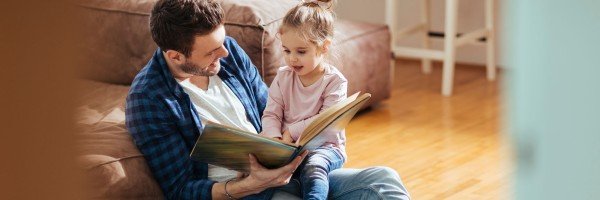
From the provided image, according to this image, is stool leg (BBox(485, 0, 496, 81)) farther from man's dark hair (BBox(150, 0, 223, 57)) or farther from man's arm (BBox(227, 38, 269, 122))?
man's dark hair (BBox(150, 0, 223, 57))

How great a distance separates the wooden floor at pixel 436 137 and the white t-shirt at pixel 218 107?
97 centimetres

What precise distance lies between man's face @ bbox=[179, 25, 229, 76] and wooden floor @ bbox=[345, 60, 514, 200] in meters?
1.13

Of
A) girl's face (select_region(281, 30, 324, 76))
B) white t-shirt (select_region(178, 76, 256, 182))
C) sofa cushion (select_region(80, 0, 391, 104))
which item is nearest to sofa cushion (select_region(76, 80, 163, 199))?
white t-shirt (select_region(178, 76, 256, 182))

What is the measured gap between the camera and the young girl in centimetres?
202

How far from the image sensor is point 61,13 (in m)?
0.20

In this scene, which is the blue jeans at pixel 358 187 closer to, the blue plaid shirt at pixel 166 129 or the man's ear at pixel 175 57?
the blue plaid shirt at pixel 166 129

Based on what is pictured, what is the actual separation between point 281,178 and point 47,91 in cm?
171

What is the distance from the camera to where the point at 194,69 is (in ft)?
6.37

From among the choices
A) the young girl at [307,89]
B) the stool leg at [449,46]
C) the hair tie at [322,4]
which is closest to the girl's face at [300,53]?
the young girl at [307,89]

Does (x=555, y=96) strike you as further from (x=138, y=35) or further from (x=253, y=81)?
(x=138, y=35)

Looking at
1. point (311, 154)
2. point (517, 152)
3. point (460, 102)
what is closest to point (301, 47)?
point (311, 154)

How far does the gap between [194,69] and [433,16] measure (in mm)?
3270

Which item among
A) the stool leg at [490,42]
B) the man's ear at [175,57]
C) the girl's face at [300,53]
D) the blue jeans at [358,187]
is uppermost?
the man's ear at [175,57]

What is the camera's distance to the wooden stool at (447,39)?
4359mm
